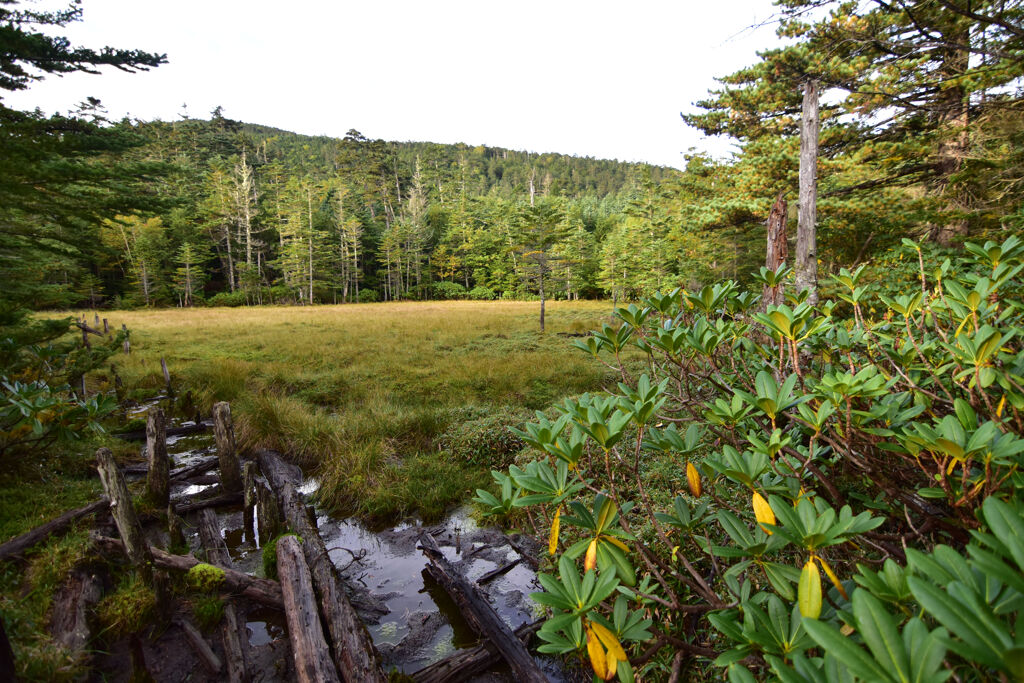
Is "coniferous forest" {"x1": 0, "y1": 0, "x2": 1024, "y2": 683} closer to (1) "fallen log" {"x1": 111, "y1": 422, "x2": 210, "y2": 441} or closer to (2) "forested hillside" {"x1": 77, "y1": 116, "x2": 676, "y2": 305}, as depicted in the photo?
(1) "fallen log" {"x1": 111, "y1": 422, "x2": 210, "y2": 441}

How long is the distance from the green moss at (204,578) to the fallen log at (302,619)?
0.51 metres

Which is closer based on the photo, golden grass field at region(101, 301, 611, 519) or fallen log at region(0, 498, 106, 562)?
fallen log at region(0, 498, 106, 562)

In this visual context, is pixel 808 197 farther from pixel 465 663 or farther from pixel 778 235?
pixel 465 663

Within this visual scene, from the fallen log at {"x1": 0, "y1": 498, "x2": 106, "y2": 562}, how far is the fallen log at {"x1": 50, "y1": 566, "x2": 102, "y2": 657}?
579mm

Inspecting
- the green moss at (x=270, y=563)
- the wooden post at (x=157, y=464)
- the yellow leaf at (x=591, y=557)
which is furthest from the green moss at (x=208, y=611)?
the yellow leaf at (x=591, y=557)

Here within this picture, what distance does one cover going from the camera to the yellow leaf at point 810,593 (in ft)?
2.47

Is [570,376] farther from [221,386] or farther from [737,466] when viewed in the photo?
[737,466]

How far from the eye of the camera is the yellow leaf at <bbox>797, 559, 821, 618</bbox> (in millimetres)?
753

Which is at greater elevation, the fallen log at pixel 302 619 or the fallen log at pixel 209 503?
the fallen log at pixel 302 619

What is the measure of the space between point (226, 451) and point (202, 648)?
276cm

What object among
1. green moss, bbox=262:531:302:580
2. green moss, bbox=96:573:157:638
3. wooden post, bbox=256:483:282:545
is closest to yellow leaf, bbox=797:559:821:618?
green moss, bbox=262:531:302:580

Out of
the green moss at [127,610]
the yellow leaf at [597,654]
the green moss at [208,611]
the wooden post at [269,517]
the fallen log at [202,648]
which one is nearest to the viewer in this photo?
the yellow leaf at [597,654]

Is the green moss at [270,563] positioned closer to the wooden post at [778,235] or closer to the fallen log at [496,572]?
the fallen log at [496,572]

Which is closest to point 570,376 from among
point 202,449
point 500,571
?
point 500,571
